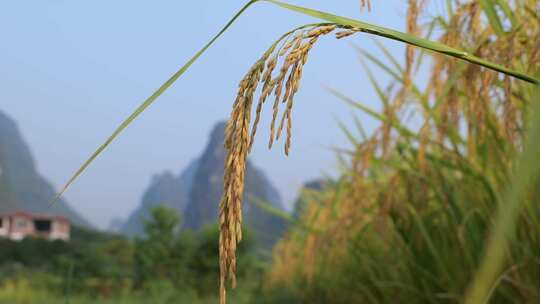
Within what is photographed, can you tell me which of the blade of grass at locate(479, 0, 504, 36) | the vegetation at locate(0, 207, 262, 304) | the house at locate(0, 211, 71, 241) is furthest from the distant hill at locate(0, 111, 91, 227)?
the blade of grass at locate(479, 0, 504, 36)

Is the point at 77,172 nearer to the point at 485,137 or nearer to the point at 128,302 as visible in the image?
the point at 485,137

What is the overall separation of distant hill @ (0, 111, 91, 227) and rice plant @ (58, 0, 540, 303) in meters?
78.2

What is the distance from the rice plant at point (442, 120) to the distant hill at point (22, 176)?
78.2 meters

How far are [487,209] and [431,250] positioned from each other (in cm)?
25

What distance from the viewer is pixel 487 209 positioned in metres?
1.97

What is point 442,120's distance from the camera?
151cm

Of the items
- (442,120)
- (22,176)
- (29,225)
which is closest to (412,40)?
(442,120)

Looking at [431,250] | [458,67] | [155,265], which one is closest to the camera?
[458,67]

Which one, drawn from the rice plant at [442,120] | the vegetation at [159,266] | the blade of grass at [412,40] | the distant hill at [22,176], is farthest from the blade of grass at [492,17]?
the distant hill at [22,176]

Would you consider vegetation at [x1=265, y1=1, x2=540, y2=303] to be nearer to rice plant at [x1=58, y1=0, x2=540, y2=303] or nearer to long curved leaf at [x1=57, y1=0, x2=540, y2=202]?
rice plant at [x1=58, y1=0, x2=540, y2=303]

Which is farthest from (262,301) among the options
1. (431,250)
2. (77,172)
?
(77,172)

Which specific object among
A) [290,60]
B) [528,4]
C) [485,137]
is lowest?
[290,60]

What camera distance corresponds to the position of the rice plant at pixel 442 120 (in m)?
0.56

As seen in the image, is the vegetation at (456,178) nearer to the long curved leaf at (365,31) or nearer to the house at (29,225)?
the long curved leaf at (365,31)
